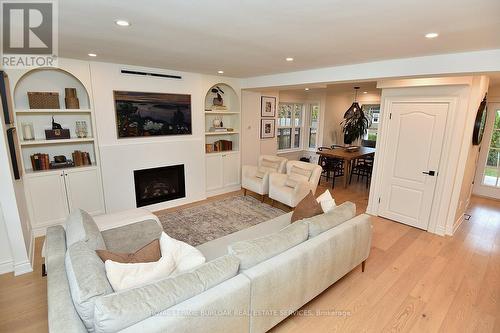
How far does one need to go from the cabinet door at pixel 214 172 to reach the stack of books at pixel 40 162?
8.72 ft

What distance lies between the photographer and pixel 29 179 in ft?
11.5

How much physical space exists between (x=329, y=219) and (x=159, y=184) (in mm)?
3350

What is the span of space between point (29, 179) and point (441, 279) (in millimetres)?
5347

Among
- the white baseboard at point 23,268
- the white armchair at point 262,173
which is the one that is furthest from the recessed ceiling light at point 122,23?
the white armchair at point 262,173

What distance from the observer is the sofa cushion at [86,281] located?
136cm

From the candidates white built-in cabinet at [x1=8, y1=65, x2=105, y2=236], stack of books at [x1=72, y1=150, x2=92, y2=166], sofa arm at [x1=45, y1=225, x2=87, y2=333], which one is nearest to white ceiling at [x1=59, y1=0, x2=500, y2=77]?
white built-in cabinet at [x1=8, y1=65, x2=105, y2=236]

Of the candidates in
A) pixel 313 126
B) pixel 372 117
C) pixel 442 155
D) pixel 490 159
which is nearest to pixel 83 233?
pixel 442 155

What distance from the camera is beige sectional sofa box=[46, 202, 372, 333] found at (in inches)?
53.2

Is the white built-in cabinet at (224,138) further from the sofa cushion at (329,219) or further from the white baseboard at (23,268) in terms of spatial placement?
the sofa cushion at (329,219)

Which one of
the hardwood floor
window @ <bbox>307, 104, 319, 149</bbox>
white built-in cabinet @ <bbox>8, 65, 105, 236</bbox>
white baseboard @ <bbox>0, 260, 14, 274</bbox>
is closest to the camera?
the hardwood floor

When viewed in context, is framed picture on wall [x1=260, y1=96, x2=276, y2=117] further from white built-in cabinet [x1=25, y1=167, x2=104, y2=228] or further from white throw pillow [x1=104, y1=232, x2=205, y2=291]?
white throw pillow [x1=104, y1=232, x2=205, y2=291]

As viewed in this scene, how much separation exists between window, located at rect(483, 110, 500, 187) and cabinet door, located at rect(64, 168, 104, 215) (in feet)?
25.9

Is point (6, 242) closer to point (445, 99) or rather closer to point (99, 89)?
point (99, 89)

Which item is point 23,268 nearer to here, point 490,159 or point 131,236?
point 131,236
